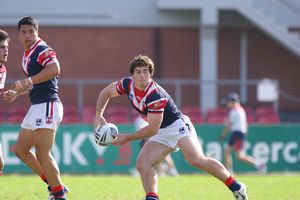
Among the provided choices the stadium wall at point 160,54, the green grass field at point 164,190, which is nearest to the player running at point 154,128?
the green grass field at point 164,190

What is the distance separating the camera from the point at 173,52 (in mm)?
27891

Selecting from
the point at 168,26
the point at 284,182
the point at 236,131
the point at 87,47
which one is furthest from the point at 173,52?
the point at 284,182

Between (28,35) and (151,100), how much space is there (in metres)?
1.79

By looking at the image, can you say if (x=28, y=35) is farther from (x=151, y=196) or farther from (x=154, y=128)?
(x=151, y=196)

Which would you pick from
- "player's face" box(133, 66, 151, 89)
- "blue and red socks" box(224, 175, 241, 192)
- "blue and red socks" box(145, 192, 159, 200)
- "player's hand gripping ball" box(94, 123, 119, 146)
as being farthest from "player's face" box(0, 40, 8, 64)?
"blue and red socks" box(224, 175, 241, 192)

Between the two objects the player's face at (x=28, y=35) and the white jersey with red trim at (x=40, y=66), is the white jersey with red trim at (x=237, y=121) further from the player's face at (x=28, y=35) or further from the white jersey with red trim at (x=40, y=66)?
the player's face at (x=28, y=35)

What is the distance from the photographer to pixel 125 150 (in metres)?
21.9

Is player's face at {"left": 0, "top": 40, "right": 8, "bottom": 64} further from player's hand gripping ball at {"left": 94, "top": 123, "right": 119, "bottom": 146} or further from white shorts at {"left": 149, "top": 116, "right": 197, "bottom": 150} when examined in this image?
white shorts at {"left": 149, "top": 116, "right": 197, "bottom": 150}

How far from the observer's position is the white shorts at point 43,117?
10.6m

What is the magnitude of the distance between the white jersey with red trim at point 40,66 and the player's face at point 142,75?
1.09 meters

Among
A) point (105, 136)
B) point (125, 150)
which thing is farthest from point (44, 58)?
point (125, 150)

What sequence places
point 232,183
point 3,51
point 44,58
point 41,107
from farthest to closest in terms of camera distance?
point 3,51 → point 232,183 → point 41,107 → point 44,58

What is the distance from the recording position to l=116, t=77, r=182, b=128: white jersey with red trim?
33.8ft

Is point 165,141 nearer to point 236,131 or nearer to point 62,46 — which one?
point 236,131
